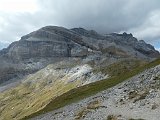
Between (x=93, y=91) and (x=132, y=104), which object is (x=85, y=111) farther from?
(x=93, y=91)

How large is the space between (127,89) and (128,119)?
18597 millimetres

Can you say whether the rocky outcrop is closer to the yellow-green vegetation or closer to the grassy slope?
the yellow-green vegetation

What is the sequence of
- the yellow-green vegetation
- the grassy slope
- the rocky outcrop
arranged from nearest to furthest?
the rocky outcrop, the yellow-green vegetation, the grassy slope

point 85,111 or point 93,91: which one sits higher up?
point 93,91

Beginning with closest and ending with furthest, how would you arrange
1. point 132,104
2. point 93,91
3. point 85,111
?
point 132,104 → point 85,111 → point 93,91

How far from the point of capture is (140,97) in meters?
52.2

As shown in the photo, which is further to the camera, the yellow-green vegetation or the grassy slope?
the grassy slope

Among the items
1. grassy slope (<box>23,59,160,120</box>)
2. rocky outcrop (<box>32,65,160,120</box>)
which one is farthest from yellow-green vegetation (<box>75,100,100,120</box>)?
grassy slope (<box>23,59,160,120</box>)

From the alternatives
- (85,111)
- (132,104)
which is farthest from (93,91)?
(132,104)

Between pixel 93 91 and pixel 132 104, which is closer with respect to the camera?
pixel 132 104

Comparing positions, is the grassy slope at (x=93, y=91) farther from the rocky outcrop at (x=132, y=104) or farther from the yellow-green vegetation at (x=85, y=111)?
the rocky outcrop at (x=132, y=104)

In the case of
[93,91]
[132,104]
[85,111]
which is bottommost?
[85,111]

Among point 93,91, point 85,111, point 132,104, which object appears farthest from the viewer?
point 93,91

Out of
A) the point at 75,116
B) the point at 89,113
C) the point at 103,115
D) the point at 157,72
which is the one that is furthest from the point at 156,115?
the point at 157,72
